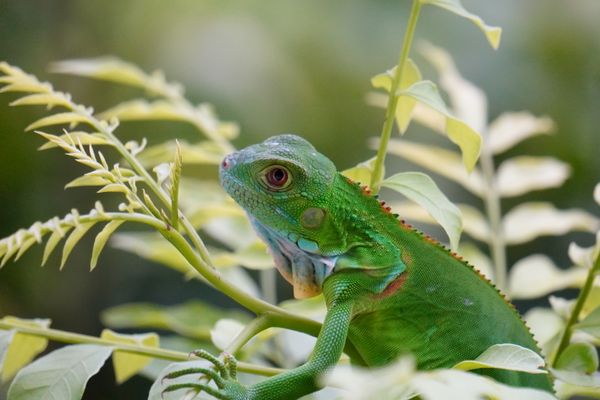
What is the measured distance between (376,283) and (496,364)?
12.6 inches

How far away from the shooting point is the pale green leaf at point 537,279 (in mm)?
1427

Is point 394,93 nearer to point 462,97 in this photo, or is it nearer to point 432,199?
point 432,199

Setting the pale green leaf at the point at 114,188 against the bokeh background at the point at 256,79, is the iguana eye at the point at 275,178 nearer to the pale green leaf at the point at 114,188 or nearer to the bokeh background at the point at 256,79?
the pale green leaf at the point at 114,188

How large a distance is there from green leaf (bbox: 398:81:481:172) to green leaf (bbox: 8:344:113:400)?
1.68 ft

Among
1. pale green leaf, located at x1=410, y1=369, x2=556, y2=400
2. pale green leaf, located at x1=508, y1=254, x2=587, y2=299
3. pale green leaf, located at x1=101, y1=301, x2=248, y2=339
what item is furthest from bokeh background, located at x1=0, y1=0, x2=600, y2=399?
pale green leaf, located at x1=410, y1=369, x2=556, y2=400

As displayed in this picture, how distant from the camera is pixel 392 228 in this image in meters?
1.11

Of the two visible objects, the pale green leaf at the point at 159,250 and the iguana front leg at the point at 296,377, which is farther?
the pale green leaf at the point at 159,250

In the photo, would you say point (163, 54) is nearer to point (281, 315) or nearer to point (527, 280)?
point (527, 280)

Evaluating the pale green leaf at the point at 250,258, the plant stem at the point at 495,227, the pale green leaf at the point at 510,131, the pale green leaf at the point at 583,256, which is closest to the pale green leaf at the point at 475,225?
the plant stem at the point at 495,227

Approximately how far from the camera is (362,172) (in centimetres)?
112

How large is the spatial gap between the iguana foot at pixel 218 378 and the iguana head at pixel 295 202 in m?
0.26

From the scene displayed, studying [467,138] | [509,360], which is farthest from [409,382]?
[467,138]

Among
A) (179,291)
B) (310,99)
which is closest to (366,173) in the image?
(179,291)

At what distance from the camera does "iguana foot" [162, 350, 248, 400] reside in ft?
2.58
